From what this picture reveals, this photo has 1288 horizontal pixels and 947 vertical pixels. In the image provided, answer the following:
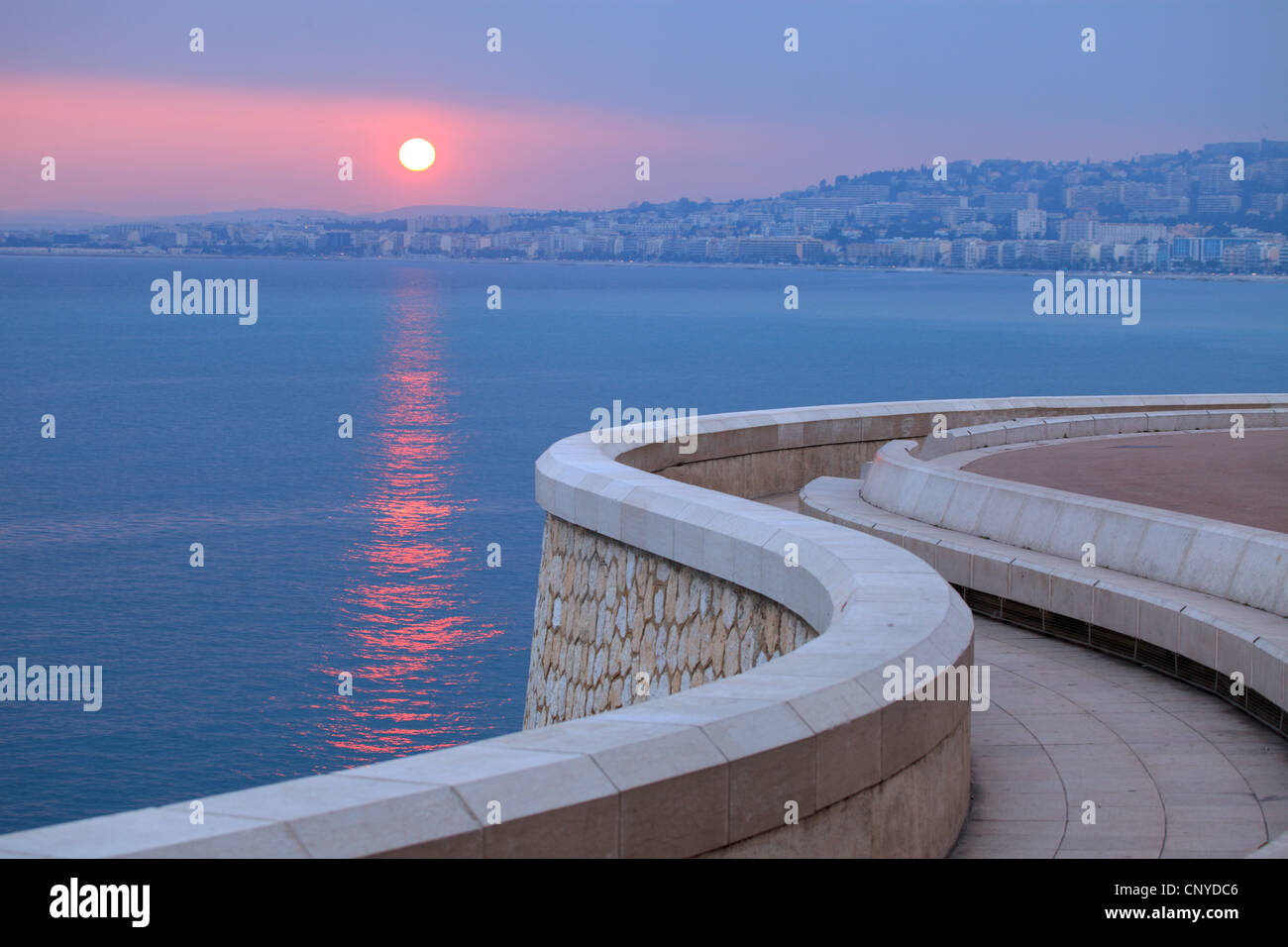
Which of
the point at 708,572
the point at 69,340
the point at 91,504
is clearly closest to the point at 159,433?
the point at 91,504

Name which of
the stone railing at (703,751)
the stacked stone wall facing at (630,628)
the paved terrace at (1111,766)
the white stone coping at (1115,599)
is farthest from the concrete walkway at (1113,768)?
the stacked stone wall facing at (630,628)

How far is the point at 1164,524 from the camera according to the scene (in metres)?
9.29

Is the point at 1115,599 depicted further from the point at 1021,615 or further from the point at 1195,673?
the point at 1021,615

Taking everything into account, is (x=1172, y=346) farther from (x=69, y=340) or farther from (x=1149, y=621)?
(x=1149, y=621)

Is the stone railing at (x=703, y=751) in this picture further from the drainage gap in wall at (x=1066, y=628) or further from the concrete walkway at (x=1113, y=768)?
the drainage gap in wall at (x=1066, y=628)

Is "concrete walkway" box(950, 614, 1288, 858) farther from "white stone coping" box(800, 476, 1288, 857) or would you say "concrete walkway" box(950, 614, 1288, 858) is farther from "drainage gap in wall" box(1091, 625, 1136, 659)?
"white stone coping" box(800, 476, 1288, 857)

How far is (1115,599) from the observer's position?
9000 mm

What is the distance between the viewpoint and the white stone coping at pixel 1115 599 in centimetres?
784

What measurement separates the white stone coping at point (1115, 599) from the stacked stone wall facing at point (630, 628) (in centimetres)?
225

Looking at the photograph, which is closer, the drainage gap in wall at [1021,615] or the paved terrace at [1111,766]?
the paved terrace at [1111,766]

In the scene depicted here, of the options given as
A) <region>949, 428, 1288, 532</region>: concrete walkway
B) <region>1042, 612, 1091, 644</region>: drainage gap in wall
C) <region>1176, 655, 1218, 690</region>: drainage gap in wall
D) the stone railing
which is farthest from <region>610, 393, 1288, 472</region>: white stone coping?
<region>1176, 655, 1218, 690</region>: drainage gap in wall

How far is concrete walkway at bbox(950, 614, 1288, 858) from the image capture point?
6.00m

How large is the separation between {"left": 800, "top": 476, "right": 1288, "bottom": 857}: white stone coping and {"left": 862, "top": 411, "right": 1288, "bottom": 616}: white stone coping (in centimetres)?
8
